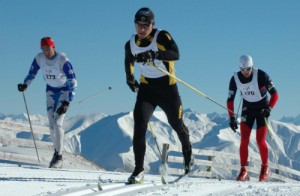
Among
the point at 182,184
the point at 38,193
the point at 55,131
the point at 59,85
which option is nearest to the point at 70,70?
the point at 59,85

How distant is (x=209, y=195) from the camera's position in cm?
612

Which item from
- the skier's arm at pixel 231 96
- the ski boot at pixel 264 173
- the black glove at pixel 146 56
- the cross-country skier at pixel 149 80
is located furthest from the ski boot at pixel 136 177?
the ski boot at pixel 264 173

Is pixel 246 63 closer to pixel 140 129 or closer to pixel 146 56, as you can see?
pixel 140 129

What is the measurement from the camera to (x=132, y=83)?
295 inches

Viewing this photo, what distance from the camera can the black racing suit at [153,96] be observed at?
22.8ft

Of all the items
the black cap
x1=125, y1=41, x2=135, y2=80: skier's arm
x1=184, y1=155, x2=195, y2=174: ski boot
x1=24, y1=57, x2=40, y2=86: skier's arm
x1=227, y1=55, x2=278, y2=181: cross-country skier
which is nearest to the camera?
the black cap

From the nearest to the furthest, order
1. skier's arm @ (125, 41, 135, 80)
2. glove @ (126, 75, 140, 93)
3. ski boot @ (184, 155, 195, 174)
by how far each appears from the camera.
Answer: skier's arm @ (125, 41, 135, 80) < glove @ (126, 75, 140, 93) < ski boot @ (184, 155, 195, 174)

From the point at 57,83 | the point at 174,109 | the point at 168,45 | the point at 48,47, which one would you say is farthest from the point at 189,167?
the point at 48,47

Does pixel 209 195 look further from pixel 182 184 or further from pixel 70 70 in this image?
pixel 70 70

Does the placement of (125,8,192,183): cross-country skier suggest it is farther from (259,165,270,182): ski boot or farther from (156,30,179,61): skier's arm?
(259,165,270,182): ski boot

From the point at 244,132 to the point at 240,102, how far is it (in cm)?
62

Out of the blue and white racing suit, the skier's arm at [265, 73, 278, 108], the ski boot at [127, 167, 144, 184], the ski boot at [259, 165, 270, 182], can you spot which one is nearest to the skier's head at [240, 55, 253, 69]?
the skier's arm at [265, 73, 278, 108]

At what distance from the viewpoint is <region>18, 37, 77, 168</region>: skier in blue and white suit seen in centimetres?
984

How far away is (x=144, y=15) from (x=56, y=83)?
3.57 m
